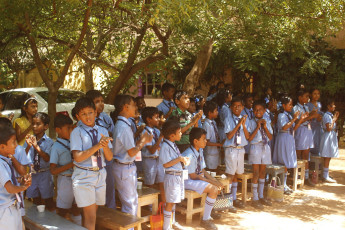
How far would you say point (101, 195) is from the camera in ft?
12.0

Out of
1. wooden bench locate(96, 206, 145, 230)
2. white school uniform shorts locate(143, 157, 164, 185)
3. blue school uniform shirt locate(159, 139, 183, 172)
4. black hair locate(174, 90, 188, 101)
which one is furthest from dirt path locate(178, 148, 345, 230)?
black hair locate(174, 90, 188, 101)

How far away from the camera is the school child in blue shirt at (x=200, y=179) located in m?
4.70

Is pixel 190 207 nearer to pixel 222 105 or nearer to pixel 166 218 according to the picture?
pixel 166 218

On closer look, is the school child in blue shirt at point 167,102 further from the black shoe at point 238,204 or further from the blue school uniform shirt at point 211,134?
the black shoe at point 238,204

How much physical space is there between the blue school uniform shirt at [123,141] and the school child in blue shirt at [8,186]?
1062mm

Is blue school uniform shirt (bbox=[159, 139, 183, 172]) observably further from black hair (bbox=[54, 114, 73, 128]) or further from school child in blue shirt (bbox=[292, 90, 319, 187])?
school child in blue shirt (bbox=[292, 90, 319, 187])

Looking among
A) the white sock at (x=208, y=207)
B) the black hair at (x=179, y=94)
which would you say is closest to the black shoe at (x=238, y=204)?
the white sock at (x=208, y=207)

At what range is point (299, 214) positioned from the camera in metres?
5.54

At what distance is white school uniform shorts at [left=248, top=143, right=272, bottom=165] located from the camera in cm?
579

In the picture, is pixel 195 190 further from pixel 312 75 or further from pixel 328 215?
pixel 312 75

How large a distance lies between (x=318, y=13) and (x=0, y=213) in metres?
6.00

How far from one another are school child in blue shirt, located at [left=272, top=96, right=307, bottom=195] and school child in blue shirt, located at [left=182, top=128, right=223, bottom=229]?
2211 millimetres

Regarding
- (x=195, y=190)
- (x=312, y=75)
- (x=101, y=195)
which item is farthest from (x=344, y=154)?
(x=101, y=195)

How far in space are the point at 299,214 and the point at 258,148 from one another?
1.16m
